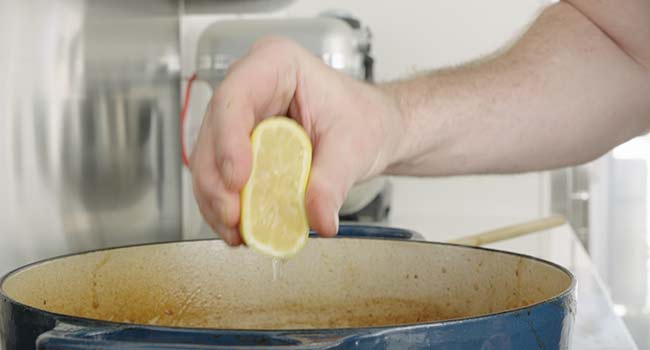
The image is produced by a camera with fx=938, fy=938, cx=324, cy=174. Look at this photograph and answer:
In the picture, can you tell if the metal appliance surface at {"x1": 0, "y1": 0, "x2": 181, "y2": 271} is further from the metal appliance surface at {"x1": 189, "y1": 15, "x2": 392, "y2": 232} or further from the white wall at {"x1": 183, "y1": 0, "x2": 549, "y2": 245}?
the white wall at {"x1": 183, "y1": 0, "x2": 549, "y2": 245}

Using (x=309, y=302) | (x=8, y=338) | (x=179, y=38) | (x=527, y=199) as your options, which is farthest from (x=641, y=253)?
(x=8, y=338)

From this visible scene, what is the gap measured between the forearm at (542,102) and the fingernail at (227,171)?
0.39 m

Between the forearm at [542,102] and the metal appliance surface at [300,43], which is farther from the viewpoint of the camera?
the metal appliance surface at [300,43]

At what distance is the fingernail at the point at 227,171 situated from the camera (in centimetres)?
59

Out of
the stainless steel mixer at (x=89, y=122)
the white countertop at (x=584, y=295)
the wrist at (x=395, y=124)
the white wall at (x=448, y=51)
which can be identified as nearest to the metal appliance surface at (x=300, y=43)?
→ the stainless steel mixer at (x=89, y=122)

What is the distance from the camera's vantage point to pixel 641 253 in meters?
2.47

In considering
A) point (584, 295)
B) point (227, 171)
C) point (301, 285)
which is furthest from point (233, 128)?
point (584, 295)

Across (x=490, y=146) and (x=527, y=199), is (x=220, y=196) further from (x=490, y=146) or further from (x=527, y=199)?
(x=527, y=199)

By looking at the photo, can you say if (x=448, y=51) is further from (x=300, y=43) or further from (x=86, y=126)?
(x=86, y=126)

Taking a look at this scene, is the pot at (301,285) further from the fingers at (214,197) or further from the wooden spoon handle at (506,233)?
the wooden spoon handle at (506,233)

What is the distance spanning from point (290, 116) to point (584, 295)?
0.57 metres

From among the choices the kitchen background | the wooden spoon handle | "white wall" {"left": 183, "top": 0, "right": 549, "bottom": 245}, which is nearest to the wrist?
the wooden spoon handle

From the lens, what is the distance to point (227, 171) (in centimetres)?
59

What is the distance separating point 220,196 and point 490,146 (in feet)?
1.65
